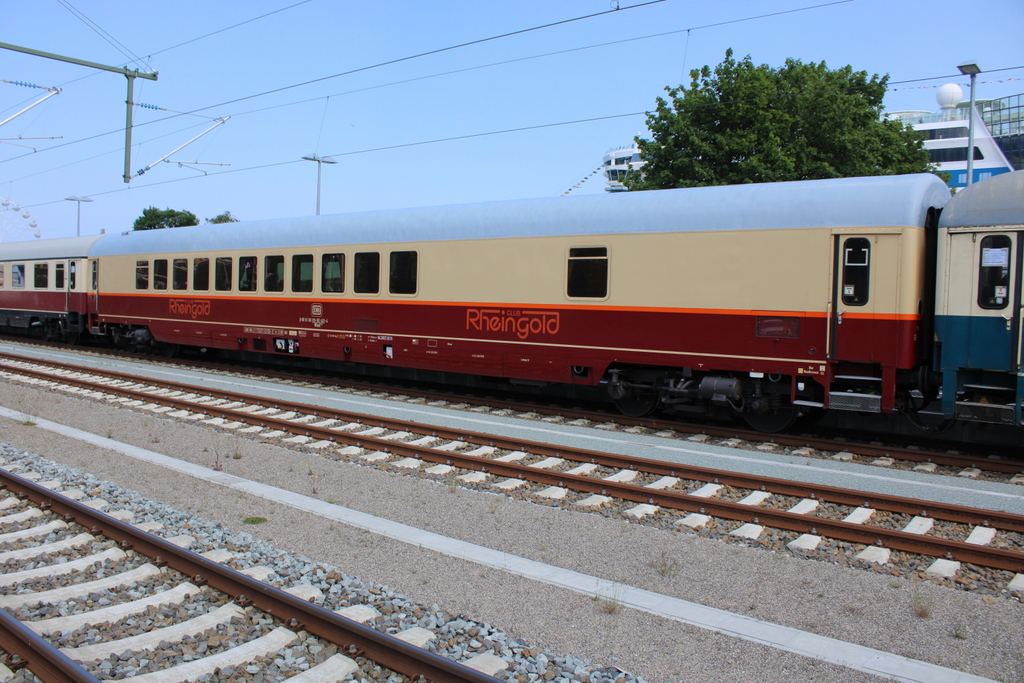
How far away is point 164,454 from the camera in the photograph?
31.3ft

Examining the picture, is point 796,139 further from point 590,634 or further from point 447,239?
point 590,634

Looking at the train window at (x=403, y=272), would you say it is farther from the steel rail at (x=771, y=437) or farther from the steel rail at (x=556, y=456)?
the steel rail at (x=556, y=456)

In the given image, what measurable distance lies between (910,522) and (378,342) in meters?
10.0

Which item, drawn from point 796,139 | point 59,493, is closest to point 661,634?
point 59,493

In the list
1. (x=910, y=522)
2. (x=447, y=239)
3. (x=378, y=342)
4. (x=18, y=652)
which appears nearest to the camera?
(x=18, y=652)

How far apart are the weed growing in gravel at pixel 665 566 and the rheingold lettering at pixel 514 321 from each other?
633cm

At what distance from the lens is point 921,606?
5.04 meters

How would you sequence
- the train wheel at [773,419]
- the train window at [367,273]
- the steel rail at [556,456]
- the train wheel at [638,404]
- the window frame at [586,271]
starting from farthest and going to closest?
the train window at [367,273] < the train wheel at [638,404] < the window frame at [586,271] < the train wheel at [773,419] < the steel rail at [556,456]

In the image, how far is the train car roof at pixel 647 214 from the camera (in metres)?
9.45

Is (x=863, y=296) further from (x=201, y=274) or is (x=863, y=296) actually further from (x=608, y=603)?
(x=201, y=274)

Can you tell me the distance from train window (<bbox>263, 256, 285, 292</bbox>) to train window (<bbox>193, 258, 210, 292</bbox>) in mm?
2401

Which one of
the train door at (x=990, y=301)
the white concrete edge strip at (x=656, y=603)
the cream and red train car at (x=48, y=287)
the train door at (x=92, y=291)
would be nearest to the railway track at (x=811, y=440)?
the train door at (x=990, y=301)

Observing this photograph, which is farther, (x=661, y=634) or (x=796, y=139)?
(x=796, y=139)

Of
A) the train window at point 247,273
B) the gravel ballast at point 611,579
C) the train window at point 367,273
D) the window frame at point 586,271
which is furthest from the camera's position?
the train window at point 247,273
